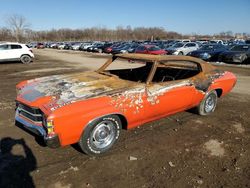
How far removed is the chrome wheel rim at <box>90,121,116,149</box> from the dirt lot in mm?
215

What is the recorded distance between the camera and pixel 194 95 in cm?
566

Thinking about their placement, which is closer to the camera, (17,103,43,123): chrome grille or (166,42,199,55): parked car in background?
(17,103,43,123): chrome grille

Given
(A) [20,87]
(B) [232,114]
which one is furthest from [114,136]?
(B) [232,114]

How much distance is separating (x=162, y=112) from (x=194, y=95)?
1038mm

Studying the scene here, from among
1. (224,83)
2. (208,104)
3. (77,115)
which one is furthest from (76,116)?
(224,83)

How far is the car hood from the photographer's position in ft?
13.3

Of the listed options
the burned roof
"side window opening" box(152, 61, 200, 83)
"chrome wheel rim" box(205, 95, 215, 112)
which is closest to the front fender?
the burned roof

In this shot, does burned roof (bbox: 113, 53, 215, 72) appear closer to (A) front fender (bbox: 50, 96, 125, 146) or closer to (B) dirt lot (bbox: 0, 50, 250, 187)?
(B) dirt lot (bbox: 0, 50, 250, 187)

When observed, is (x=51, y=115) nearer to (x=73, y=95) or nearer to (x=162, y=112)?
(x=73, y=95)

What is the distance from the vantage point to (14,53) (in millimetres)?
19391

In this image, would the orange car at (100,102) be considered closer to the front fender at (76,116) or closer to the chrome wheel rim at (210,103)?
the front fender at (76,116)

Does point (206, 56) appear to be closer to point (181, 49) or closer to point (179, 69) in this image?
point (181, 49)

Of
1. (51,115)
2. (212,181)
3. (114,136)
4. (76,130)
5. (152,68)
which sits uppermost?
(152,68)

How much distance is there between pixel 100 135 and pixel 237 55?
17.0 meters
